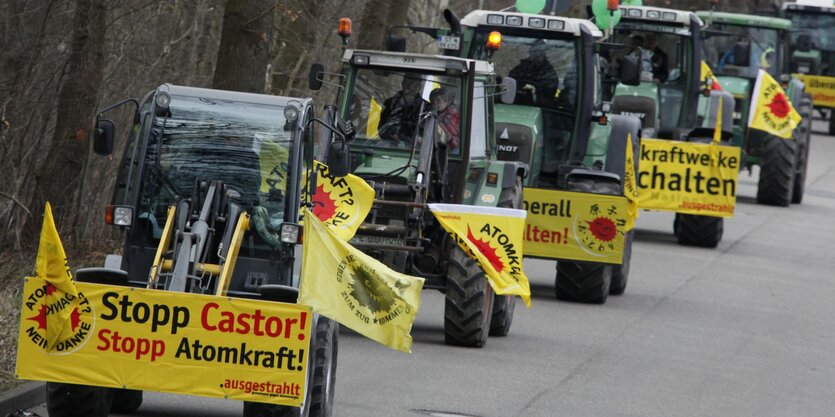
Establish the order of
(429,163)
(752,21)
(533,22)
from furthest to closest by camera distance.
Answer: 1. (752,21)
2. (533,22)
3. (429,163)

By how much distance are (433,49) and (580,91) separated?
1677cm

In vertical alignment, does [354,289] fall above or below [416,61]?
below

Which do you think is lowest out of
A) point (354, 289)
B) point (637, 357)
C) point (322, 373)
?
point (637, 357)

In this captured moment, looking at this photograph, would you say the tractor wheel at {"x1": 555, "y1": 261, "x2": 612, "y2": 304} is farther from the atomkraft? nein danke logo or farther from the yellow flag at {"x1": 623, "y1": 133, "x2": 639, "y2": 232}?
the atomkraft? nein danke logo

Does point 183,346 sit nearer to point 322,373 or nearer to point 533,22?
point 322,373

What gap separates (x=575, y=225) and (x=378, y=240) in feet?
11.0

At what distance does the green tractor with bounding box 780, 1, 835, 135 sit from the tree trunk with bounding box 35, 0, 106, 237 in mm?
27805

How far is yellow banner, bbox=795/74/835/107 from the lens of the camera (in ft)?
143

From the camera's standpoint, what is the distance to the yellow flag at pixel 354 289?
952 centimetres

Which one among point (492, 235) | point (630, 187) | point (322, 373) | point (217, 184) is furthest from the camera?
point (630, 187)

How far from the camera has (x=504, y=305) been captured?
1477cm

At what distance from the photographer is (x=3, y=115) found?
18391mm

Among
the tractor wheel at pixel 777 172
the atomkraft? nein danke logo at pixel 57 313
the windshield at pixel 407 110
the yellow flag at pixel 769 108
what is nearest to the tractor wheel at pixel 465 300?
the windshield at pixel 407 110

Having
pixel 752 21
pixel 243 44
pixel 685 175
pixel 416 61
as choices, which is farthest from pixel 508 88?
pixel 752 21
